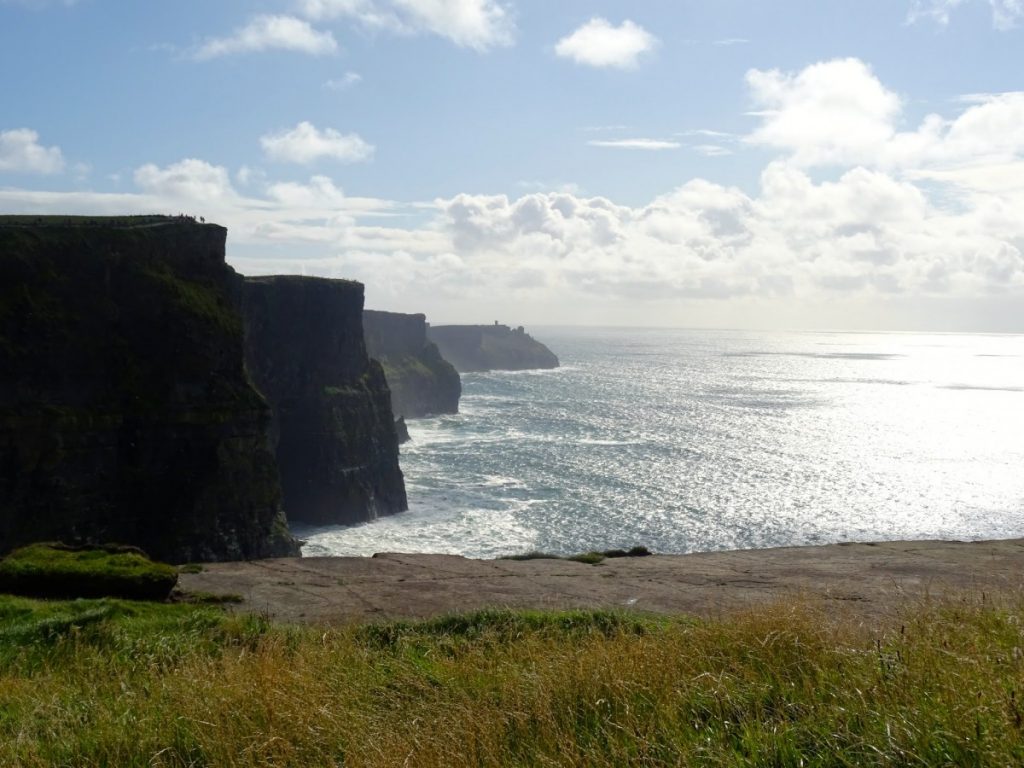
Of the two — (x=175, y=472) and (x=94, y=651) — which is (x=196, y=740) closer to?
(x=94, y=651)

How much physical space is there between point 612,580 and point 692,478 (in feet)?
209

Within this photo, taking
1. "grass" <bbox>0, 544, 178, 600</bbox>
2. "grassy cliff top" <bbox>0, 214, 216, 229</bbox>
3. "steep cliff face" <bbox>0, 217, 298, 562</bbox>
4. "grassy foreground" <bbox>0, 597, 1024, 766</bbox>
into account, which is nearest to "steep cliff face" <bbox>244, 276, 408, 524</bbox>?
"grassy cliff top" <bbox>0, 214, 216, 229</bbox>

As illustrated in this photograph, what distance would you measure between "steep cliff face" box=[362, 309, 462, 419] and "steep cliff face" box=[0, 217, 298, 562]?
239 ft

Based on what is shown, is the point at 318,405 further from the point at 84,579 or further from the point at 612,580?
the point at 612,580

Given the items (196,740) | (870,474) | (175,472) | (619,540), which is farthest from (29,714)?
(870,474)

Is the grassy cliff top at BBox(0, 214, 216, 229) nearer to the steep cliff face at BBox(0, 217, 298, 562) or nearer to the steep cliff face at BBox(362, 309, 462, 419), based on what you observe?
the steep cliff face at BBox(0, 217, 298, 562)

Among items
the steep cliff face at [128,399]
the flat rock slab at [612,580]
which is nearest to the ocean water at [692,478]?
the steep cliff face at [128,399]

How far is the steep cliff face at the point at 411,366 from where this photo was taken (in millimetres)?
128000

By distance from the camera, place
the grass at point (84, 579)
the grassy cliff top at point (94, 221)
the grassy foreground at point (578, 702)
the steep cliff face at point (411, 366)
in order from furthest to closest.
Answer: the steep cliff face at point (411, 366) → the grassy cliff top at point (94, 221) → the grass at point (84, 579) → the grassy foreground at point (578, 702)

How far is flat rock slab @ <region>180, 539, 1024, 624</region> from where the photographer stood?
42.2ft

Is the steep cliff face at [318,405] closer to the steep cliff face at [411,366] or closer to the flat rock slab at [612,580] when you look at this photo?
the steep cliff face at [411,366]

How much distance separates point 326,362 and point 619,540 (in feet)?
100.0

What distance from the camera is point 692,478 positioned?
253ft

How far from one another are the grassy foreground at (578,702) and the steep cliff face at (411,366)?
11320 cm
